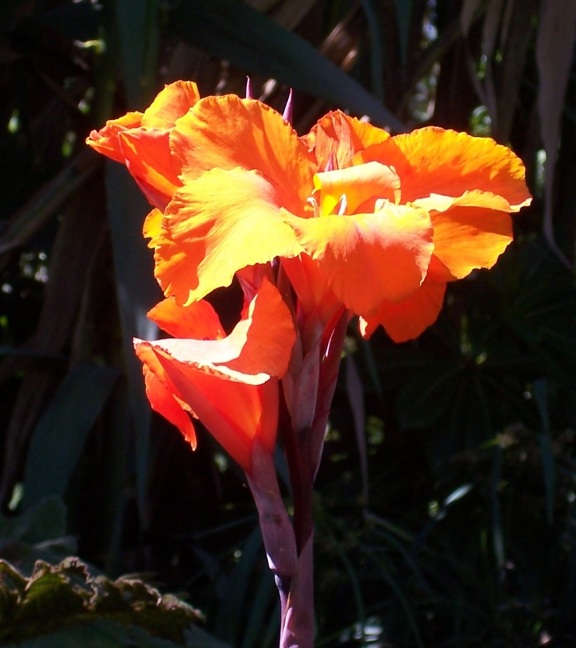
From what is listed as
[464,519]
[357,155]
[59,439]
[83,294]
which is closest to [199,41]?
[83,294]

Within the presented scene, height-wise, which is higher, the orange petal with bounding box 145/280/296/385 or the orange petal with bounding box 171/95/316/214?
the orange petal with bounding box 171/95/316/214

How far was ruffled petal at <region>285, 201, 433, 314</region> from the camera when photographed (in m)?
0.39

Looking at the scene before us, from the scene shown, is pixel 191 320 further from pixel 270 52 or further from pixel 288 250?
pixel 270 52

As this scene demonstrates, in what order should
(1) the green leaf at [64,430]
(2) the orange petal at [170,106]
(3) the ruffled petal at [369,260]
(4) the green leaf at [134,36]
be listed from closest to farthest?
(3) the ruffled petal at [369,260]
(2) the orange petal at [170,106]
(4) the green leaf at [134,36]
(1) the green leaf at [64,430]

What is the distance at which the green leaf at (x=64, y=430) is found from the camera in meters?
1.17

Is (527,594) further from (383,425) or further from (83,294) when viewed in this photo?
(83,294)

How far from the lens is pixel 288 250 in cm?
39

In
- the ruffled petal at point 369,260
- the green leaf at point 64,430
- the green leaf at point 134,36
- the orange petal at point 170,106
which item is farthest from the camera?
the green leaf at point 64,430

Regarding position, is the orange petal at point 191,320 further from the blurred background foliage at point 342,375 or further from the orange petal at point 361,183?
the blurred background foliage at point 342,375

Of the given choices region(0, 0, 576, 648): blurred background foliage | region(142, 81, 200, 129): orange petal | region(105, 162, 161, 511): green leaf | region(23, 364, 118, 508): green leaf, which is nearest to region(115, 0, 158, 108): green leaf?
region(0, 0, 576, 648): blurred background foliage

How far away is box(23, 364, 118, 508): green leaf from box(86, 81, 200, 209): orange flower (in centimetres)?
75

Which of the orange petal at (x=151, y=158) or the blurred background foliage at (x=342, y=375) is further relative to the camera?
the blurred background foliage at (x=342, y=375)

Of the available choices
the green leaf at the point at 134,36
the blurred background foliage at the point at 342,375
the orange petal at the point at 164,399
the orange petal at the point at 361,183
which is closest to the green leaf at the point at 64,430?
the blurred background foliage at the point at 342,375

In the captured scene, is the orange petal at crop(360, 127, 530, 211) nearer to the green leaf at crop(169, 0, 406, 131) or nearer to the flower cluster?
the flower cluster
